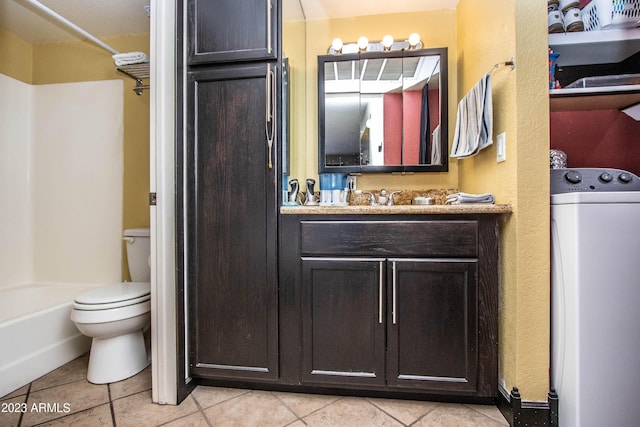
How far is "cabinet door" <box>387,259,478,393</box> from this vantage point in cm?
127

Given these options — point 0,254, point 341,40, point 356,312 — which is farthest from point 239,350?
point 0,254

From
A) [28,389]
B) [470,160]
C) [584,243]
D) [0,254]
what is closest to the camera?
[584,243]

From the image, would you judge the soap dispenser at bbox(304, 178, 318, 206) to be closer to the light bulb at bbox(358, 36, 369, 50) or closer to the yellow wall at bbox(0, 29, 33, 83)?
the light bulb at bbox(358, 36, 369, 50)

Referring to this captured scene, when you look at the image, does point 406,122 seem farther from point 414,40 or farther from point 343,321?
point 343,321

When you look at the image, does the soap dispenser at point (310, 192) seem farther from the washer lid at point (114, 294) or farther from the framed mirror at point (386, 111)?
the washer lid at point (114, 294)

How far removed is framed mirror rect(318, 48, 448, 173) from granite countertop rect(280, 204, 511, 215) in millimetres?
709

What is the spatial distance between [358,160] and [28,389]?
2.21 metres

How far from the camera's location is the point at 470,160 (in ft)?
5.74

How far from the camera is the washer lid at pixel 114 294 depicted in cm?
151

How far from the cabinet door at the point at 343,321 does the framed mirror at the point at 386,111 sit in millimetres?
851

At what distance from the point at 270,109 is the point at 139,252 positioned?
4.81 feet

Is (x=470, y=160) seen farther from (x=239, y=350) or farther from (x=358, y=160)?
(x=239, y=350)

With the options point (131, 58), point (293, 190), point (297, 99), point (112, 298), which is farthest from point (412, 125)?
point (112, 298)

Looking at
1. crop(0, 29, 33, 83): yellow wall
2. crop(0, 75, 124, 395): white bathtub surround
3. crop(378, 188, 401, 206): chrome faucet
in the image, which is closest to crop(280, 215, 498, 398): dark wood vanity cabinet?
crop(378, 188, 401, 206): chrome faucet
